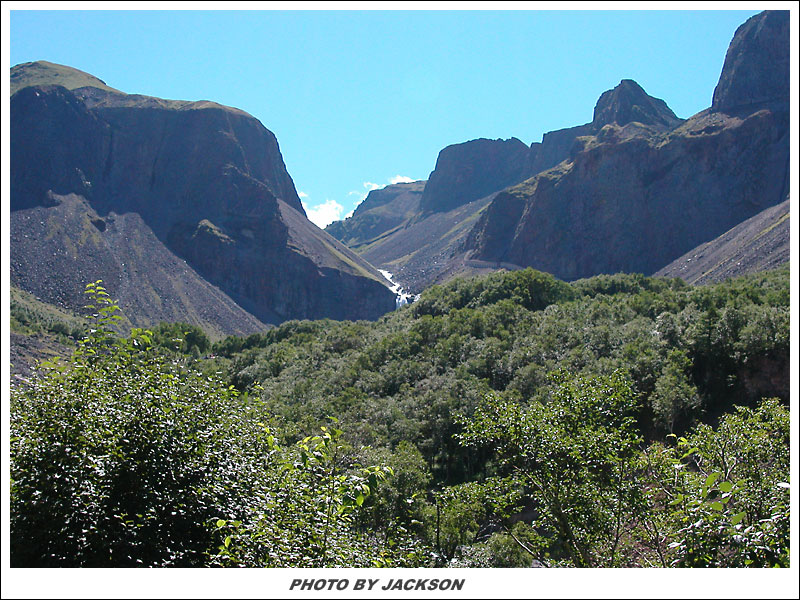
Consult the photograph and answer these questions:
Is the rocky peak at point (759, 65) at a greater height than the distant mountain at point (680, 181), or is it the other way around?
the rocky peak at point (759, 65)

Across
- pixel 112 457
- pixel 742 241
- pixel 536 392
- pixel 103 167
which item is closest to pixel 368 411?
pixel 536 392

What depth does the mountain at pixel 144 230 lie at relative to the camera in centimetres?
13300

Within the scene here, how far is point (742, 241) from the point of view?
414 feet

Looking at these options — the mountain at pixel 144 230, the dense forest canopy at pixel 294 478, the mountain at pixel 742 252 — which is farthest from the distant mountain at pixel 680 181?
the dense forest canopy at pixel 294 478

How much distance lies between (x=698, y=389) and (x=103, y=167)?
183339mm

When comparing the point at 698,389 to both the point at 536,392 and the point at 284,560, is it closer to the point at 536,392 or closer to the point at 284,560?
the point at 536,392

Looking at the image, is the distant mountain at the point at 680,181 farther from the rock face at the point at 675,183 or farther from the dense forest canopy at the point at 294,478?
the dense forest canopy at the point at 294,478

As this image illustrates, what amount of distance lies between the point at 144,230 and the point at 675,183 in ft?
502

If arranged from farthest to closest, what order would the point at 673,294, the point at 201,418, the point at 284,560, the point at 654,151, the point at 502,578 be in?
the point at 654,151 → the point at 673,294 → the point at 201,418 → the point at 284,560 → the point at 502,578

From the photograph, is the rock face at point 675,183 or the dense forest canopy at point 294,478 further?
the rock face at point 675,183

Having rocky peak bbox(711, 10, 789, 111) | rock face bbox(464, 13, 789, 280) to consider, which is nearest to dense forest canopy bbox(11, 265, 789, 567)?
rock face bbox(464, 13, 789, 280)

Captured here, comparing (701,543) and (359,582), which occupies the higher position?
Answer: (359,582)

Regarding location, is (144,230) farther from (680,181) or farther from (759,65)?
(759,65)

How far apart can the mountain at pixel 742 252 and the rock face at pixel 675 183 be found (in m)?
14.7
